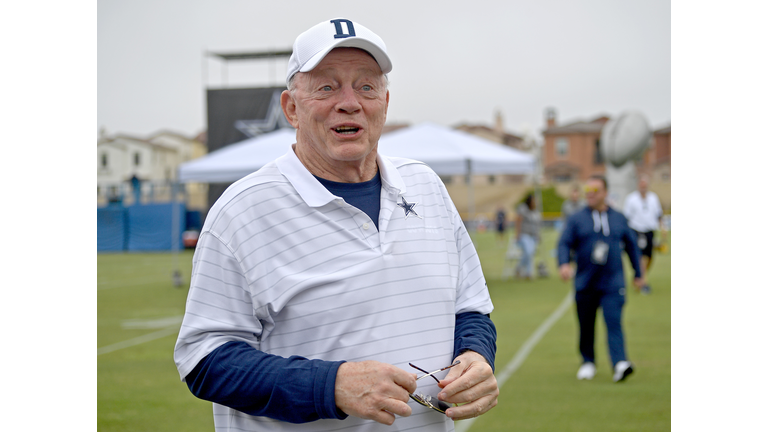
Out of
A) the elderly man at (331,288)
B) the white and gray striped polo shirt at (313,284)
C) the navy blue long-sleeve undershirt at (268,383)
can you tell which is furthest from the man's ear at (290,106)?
the navy blue long-sleeve undershirt at (268,383)

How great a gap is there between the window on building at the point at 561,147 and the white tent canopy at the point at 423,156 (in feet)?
170

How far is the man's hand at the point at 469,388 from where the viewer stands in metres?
1.76

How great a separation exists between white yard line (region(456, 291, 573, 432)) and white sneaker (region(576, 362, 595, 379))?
63 cm

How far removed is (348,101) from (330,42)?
0.15 m

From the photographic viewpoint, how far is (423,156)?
37.7 feet

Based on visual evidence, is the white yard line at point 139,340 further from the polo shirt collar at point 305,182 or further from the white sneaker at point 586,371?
the polo shirt collar at point 305,182

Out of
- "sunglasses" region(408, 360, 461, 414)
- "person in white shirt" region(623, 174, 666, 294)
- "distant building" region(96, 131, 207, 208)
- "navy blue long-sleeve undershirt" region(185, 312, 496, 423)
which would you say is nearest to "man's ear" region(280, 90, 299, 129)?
"navy blue long-sleeve undershirt" region(185, 312, 496, 423)

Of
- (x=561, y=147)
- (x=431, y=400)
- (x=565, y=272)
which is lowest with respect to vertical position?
(x=565, y=272)

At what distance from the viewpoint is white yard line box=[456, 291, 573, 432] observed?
5.26 m

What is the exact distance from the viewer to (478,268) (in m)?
2.12

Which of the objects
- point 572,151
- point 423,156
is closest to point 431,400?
point 423,156

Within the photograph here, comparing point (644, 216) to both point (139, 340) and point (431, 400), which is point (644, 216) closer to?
point (139, 340)

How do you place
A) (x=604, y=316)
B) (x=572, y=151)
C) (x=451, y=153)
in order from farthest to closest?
1. (x=572, y=151)
2. (x=451, y=153)
3. (x=604, y=316)

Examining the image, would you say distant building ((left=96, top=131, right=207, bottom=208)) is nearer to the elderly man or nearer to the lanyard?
the lanyard
